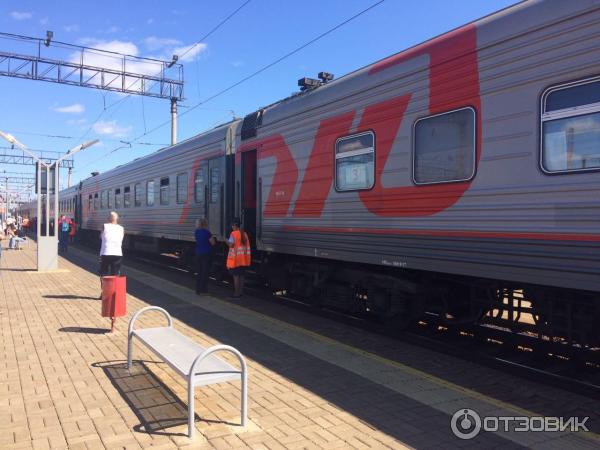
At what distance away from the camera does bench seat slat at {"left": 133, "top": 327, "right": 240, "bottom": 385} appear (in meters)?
4.00

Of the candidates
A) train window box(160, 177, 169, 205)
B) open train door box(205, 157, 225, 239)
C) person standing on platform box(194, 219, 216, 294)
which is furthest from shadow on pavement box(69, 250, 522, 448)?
train window box(160, 177, 169, 205)

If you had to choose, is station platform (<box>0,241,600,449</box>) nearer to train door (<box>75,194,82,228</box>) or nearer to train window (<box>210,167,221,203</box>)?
train window (<box>210,167,221,203</box>)

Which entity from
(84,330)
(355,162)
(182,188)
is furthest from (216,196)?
(355,162)

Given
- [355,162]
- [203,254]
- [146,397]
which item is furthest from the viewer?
[203,254]

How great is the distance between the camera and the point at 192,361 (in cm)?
439

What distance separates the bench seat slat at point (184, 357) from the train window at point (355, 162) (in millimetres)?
3060

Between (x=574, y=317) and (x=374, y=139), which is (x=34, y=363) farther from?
(x=574, y=317)

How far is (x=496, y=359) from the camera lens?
5730 mm

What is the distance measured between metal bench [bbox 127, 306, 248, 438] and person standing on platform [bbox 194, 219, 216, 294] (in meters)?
5.01

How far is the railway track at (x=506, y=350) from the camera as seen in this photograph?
520cm

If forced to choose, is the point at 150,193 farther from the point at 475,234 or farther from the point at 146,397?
the point at 475,234

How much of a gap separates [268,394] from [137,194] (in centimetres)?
1373

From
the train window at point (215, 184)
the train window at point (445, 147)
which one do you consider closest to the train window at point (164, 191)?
the train window at point (215, 184)

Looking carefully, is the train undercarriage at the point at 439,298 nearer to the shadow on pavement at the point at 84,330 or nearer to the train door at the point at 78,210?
the shadow on pavement at the point at 84,330
